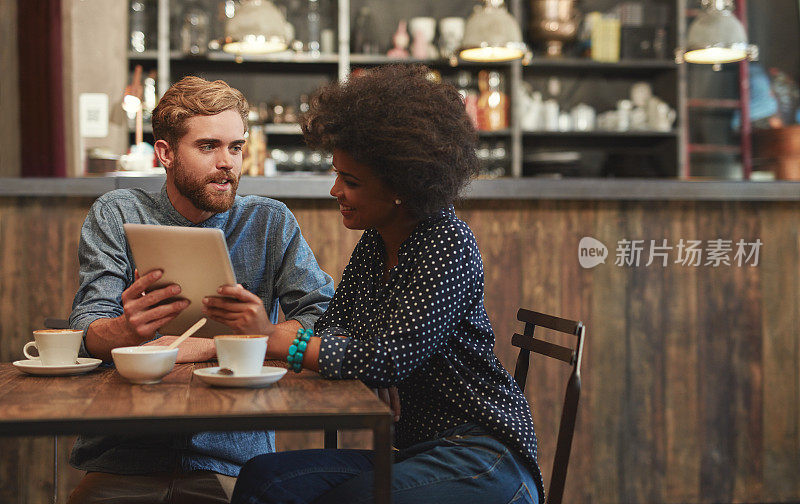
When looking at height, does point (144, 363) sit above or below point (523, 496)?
above

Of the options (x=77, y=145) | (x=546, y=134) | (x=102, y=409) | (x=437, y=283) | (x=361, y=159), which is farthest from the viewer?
(x=546, y=134)

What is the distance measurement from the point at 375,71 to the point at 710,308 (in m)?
1.71

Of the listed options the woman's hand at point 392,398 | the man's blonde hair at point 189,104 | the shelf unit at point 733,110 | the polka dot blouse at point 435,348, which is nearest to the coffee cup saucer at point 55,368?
the polka dot blouse at point 435,348

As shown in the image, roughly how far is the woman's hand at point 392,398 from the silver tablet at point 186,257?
36 cm

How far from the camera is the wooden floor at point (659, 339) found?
266 centimetres

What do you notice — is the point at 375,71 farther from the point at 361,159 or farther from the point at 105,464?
the point at 105,464

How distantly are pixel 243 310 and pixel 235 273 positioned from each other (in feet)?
1.87

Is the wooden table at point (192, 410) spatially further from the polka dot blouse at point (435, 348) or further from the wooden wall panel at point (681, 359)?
the wooden wall panel at point (681, 359)

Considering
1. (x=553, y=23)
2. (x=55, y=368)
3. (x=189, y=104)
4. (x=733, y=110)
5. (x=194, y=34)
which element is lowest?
(x=55, y=368)

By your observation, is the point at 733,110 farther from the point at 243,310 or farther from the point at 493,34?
the point at 243,310

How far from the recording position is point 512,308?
2.66m

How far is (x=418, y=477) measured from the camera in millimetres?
1187

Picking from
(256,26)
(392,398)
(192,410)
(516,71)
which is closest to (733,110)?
(516,71)

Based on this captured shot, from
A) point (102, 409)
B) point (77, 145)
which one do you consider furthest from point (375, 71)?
Result: point (77, 145)
